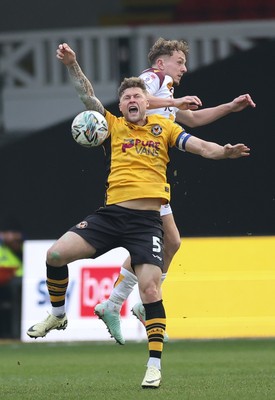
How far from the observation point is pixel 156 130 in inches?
386

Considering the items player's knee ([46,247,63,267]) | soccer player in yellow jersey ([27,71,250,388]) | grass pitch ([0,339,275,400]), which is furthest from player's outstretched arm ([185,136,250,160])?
grass pitch ([0,339,275,400])

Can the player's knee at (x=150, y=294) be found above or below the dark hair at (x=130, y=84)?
below

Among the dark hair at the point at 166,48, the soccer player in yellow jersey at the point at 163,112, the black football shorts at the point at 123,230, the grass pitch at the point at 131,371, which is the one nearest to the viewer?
the grass pitch at the point at 131,371

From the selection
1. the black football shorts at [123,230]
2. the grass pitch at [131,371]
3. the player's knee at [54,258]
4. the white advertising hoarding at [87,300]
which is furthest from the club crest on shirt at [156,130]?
the white advertising hoarding at [87,300]

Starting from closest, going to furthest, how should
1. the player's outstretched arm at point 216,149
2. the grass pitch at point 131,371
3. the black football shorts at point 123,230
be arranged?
the grass pitch at point 131,371
the player's outstretched arm at point 216,149
the black football shorts at point 123,230

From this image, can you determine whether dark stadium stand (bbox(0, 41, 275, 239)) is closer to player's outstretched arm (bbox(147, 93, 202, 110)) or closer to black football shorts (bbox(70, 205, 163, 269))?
player's outstretched arm (bbox(147, 93, 202, 110))

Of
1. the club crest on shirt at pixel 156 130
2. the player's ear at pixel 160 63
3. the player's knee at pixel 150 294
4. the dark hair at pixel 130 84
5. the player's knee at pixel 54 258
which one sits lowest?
the player's knee at pixel 150 294

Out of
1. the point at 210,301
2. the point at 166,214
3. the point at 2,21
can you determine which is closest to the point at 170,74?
the point at 166,214

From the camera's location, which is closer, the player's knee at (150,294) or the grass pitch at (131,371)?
the grass pitch at (131,371)

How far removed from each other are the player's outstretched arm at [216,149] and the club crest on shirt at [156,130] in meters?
0.26

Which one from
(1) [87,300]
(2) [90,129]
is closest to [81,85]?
(2) [90,129]

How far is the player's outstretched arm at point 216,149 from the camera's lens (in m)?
9.33

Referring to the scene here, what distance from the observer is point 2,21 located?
23.8 m

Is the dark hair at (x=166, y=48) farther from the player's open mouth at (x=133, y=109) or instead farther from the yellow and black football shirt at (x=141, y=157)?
the player's open mouth at (x=133, y=109)
